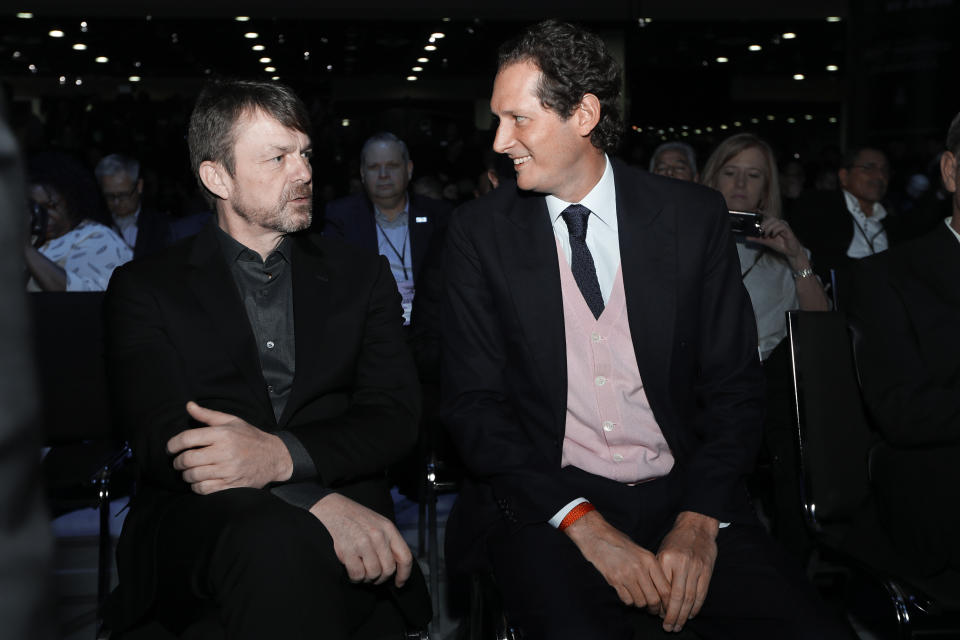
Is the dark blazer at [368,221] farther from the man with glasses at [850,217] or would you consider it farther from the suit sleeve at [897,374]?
the suit sleeve at [897,374]

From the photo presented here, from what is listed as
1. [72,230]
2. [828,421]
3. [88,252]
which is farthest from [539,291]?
[72,230]

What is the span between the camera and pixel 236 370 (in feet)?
6.77

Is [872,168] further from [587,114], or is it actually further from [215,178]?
[215,178]

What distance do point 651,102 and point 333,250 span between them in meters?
12.4

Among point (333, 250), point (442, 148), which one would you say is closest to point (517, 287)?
point (333, 250)

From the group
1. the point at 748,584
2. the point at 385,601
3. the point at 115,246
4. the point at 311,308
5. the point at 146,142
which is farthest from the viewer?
the point at 146,142

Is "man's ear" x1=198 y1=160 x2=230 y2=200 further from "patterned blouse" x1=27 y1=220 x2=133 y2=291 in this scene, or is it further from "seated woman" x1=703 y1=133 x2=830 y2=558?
"patterned blouse" x1=27 y1=220 x2=133 y2=291

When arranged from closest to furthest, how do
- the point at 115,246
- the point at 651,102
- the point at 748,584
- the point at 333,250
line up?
the point at 748,584
the point at 333,250
the point at 115,246
the point at 651,102

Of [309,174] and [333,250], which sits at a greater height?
[309,174]

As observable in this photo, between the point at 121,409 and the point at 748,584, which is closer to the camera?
the point at 748,584

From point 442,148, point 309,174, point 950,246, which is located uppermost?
point 442,148

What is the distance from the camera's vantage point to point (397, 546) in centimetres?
189

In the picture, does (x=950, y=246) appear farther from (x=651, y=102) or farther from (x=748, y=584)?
(x=651, y=102)

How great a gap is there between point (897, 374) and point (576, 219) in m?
0.81
